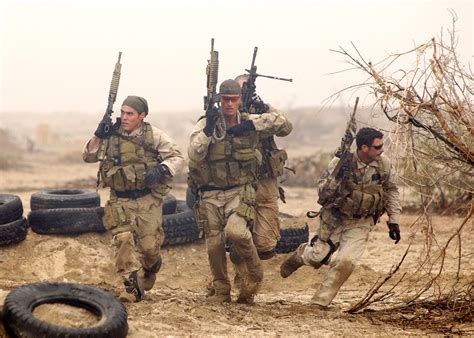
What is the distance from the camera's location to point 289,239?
27.4 ft

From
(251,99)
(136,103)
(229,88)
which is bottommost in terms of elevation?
(136,103)

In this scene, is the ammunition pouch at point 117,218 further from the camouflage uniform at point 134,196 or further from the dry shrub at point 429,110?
the dry shrub at point 429,110

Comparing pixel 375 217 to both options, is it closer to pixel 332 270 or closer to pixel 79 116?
pixel 332 270

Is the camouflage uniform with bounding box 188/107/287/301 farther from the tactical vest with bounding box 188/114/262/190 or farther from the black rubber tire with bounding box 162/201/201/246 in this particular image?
the black rubber tire with bounding box 162/201/201/246

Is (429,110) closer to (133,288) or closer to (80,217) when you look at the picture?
(133,288)

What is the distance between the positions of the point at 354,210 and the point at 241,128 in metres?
1.24

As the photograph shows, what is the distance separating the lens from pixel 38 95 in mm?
99188

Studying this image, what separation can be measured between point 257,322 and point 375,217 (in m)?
1.47

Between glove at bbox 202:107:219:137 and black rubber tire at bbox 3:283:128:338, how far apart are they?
70.1 inches

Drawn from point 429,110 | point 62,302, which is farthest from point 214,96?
point 62,302

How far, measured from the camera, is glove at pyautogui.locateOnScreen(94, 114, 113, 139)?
6.12m

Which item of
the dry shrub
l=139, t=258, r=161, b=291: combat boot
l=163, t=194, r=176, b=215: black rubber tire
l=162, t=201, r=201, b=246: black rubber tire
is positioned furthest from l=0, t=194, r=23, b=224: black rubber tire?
the dry shrub

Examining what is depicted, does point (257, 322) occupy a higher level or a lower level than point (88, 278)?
higher

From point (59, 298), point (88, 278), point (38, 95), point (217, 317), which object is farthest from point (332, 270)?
point (38, 95)
